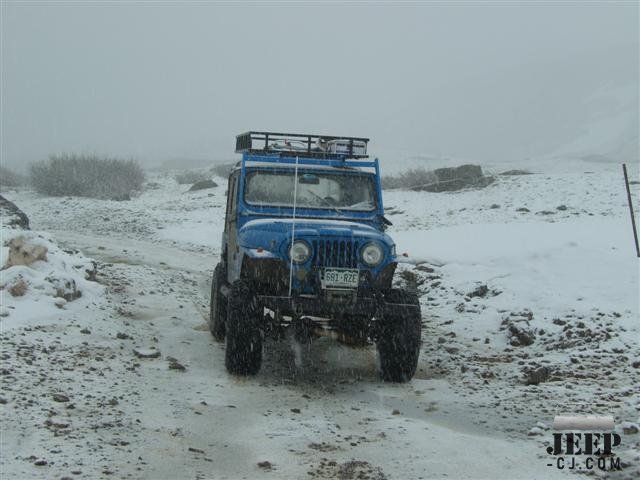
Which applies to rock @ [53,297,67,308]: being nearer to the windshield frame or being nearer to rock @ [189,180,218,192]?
the windshield frame

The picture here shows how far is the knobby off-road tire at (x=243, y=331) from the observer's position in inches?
256

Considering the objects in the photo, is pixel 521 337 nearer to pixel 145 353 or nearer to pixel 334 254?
pixel 334 254

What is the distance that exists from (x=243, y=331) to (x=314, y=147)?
9.26 ft

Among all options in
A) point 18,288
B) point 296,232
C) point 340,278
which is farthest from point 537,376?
point 18,288

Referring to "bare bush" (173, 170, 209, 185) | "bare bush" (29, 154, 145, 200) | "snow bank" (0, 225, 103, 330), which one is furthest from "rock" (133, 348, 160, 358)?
"bare bush" (173, 170, 209, 185)

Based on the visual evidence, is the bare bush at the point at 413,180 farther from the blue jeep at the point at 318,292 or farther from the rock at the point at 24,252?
the blue jeep at the point at 318,292

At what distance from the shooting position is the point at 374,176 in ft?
26.5

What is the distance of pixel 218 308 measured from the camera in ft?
27.8

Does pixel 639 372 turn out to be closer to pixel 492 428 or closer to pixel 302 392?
pixel 492 428

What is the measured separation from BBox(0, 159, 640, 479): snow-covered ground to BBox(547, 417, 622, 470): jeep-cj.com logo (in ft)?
0.33

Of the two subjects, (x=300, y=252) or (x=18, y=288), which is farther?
(x=18, y=288)

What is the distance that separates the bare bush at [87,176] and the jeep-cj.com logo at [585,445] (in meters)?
28.4

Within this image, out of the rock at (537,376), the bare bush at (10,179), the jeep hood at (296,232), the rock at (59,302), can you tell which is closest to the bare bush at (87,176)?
the bare bush at (10,179)

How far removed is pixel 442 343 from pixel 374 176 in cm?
229
